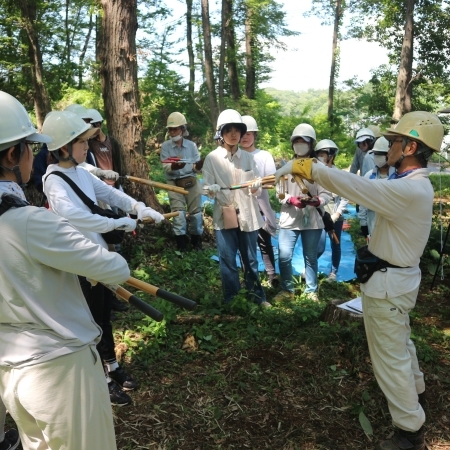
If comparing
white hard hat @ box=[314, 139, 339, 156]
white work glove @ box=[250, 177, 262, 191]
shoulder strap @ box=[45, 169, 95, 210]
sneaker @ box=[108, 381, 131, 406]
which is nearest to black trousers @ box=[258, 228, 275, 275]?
white hard hat @ box=[314, 139, 339, 156]

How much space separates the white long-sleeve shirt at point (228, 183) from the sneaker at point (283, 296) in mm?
1109

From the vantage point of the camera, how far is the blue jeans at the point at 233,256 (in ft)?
15.7

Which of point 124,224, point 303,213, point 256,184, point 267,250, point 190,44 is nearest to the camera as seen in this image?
point 124,224

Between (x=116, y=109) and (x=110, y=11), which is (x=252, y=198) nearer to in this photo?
(x=116, y=109)

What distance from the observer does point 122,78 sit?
21.5 feet

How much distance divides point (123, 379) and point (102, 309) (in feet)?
2.16

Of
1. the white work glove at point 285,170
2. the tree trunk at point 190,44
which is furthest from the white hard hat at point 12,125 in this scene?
the tree trunk at point 190,44

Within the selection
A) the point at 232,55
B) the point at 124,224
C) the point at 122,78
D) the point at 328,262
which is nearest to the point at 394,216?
the point at 124,224

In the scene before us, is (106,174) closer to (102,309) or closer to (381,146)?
(102,309)

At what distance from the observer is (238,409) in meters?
3.31

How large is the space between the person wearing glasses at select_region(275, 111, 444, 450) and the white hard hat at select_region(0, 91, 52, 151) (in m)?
1.66

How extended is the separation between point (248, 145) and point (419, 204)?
Answer: 3.26m

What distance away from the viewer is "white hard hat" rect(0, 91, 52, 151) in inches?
73.7

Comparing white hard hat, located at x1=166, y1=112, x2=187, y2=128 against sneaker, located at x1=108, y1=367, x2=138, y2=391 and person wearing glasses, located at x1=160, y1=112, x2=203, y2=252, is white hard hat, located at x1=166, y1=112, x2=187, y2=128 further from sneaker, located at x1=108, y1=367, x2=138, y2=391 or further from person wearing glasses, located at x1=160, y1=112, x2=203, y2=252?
sneaker, located at x1=108, y1=367, x2=138, y2=391
